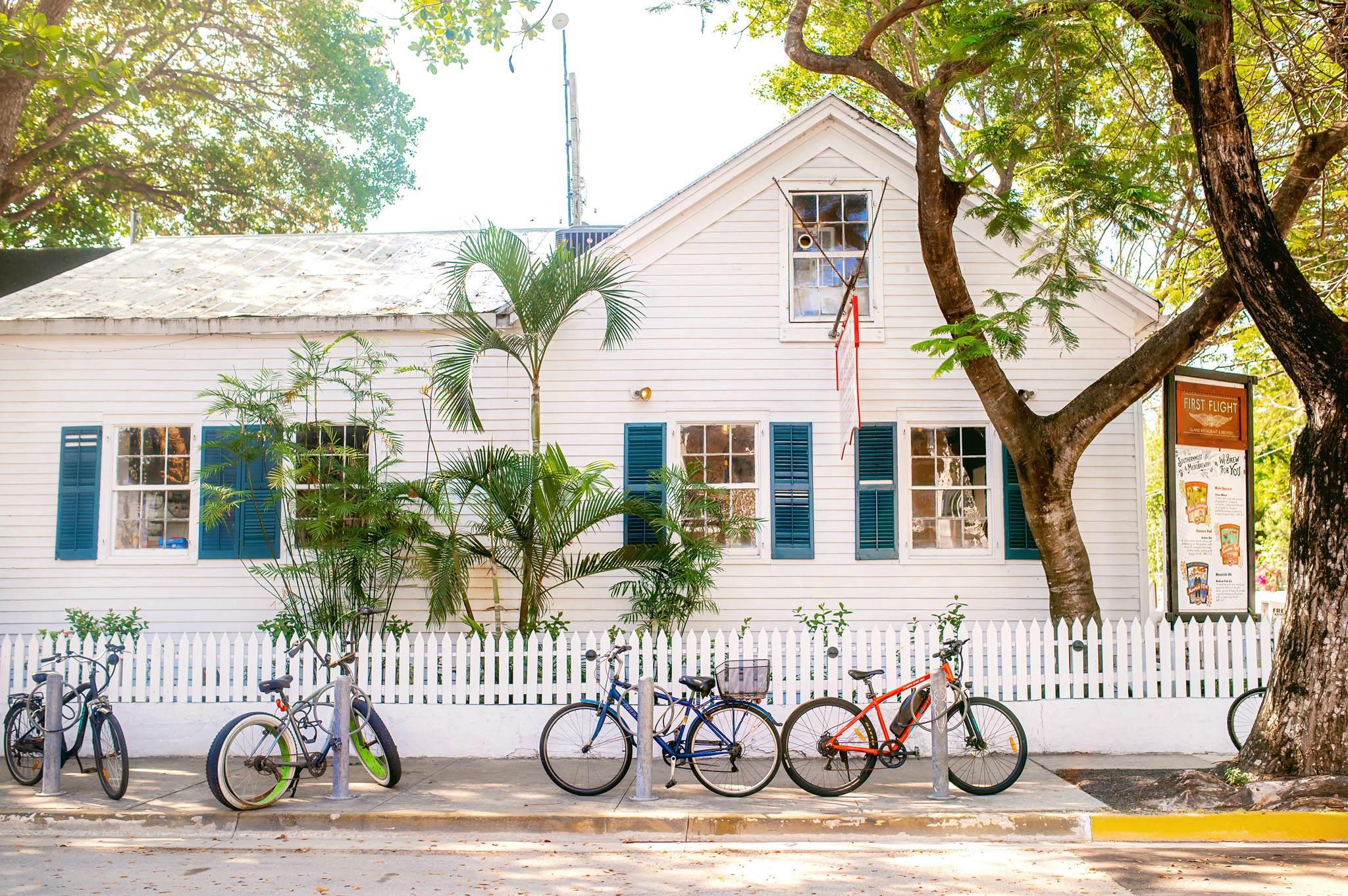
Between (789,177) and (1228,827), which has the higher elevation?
(789,177)

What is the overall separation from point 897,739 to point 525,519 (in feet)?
13.4

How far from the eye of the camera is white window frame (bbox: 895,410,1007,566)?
1077 cm

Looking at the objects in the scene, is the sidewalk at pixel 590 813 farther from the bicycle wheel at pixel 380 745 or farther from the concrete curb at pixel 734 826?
the bicycle wheel at pixel 380 745

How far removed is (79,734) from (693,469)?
585cm

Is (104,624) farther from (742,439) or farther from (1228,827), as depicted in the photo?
(1228,827)

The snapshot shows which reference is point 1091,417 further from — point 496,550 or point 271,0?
point 271,0

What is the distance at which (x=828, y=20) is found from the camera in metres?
18.0

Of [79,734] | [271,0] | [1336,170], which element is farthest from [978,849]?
[271,0]

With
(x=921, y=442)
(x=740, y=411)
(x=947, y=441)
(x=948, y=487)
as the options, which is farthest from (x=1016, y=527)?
(x=740, y=411)

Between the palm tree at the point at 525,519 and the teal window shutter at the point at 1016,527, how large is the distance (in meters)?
3.92

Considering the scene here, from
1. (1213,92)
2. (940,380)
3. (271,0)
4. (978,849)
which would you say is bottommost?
(978,849)

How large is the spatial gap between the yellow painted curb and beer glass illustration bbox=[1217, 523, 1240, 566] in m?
4.20

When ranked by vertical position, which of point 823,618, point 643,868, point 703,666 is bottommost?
point 643,868

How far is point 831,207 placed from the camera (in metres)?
11.3
